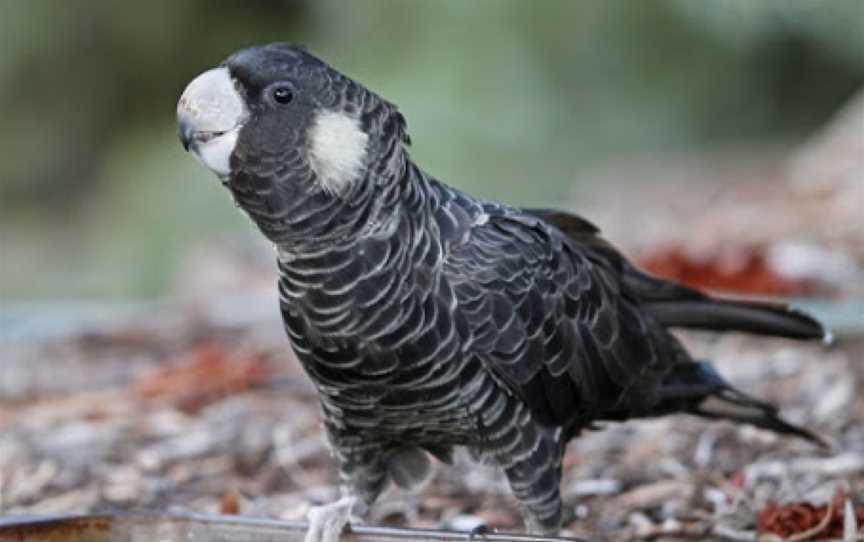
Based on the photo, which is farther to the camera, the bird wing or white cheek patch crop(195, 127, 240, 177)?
the bird wing

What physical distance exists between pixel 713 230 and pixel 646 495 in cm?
332

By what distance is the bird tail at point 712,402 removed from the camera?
392 cm

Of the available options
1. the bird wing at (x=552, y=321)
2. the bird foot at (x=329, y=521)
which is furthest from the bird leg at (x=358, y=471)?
the bird wing at (x=552, y=321)

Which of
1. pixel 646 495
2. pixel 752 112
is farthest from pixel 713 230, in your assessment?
pixel 752 112

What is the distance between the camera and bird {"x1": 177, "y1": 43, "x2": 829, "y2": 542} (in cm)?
302

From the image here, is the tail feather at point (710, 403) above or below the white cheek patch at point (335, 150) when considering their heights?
below

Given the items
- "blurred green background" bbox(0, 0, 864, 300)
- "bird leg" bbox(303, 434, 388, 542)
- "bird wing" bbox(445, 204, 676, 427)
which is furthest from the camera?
"blurred green background" bbox(0, 0, 864, 300)

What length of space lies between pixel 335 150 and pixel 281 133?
0.13 metres

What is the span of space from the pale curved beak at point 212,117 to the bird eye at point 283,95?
0.25ft

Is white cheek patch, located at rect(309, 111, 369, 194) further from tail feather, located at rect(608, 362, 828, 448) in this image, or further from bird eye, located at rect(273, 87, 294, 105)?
tail feather, located at rect(608, 362, 828, 448)

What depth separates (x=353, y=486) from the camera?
12.0 ft

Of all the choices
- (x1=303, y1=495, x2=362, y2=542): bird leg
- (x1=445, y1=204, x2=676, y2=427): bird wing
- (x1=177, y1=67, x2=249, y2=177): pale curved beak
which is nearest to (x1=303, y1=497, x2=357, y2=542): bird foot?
(x1=303, y1=495, x2=362, y2=542): bird leg

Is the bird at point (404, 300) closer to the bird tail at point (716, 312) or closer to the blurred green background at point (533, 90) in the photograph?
the bird tail at point (716, 312)

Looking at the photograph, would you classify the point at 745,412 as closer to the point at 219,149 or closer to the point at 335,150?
the point at 335,150
